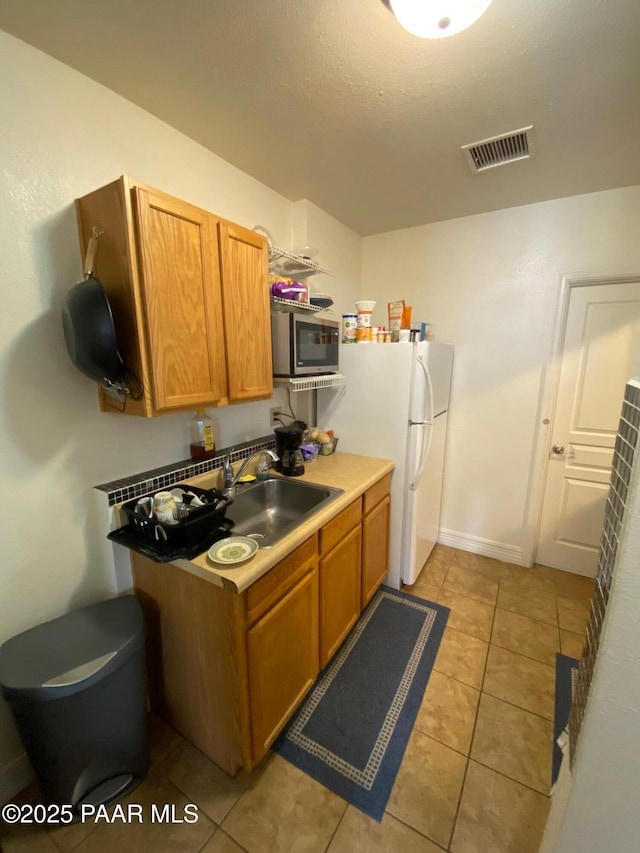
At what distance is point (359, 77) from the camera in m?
1.23

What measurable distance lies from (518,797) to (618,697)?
90 cm

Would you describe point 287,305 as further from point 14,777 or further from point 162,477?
point 14,777

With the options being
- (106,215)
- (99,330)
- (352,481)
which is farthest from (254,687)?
(106,215)

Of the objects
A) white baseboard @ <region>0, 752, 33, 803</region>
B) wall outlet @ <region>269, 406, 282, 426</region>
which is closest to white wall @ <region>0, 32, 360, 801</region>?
white baseboard @ <region>0, 752, 33, 803</region>

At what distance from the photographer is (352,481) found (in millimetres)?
1811

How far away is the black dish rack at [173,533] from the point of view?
1178mm

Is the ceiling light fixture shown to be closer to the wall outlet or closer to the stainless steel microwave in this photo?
the stainless steel microwave

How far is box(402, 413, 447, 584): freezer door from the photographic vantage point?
2.16 m

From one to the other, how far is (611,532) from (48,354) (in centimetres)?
182

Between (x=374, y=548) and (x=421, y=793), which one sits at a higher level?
(x=374, y=548)

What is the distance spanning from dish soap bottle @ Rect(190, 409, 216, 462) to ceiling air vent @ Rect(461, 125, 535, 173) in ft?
5.96

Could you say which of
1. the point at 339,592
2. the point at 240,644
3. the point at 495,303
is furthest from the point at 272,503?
the point at 495,303

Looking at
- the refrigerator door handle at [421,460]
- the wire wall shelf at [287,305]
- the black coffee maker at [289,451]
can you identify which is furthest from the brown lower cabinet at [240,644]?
the wire wall shelf at [287,305]

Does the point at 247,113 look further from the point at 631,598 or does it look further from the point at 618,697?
the point at 618,697
